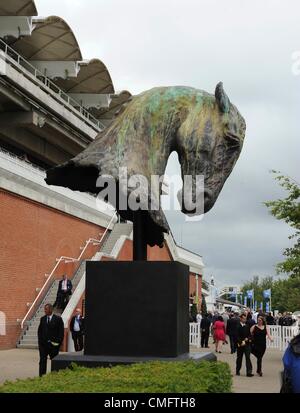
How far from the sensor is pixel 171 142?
770 centimetres

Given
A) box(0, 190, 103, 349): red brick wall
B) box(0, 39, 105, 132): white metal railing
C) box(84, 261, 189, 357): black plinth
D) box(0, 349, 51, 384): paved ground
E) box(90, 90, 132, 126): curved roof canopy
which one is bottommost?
box(0, 349, 51, 384): paved ground

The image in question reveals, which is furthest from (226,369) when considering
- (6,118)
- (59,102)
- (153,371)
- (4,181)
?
(59,102)

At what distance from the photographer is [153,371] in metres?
5.74

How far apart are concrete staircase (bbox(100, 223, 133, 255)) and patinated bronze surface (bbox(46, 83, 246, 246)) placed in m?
19.1

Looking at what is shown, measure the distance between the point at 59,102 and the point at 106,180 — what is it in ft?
82.2

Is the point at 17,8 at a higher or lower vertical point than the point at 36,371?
higher

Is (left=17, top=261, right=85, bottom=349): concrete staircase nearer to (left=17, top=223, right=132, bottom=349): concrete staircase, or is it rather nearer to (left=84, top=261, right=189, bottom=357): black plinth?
(left=17, top=223, right=132, bottom=349): concrete staircase

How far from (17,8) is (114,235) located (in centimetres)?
1181

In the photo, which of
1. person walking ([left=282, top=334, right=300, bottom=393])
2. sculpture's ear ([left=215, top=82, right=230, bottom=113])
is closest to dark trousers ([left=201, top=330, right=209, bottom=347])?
sculpture's ear ([left=215, top=82, right=230, bottom=113])

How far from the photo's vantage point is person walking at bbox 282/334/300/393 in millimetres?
5008

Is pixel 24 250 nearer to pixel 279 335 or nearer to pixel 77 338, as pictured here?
pixel 77 338

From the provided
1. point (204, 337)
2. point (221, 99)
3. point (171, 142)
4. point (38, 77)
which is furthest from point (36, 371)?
point (38, 77)

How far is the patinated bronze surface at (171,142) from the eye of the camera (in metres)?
7.50

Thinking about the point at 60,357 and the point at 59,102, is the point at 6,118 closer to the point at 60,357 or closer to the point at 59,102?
the point at 59,102
